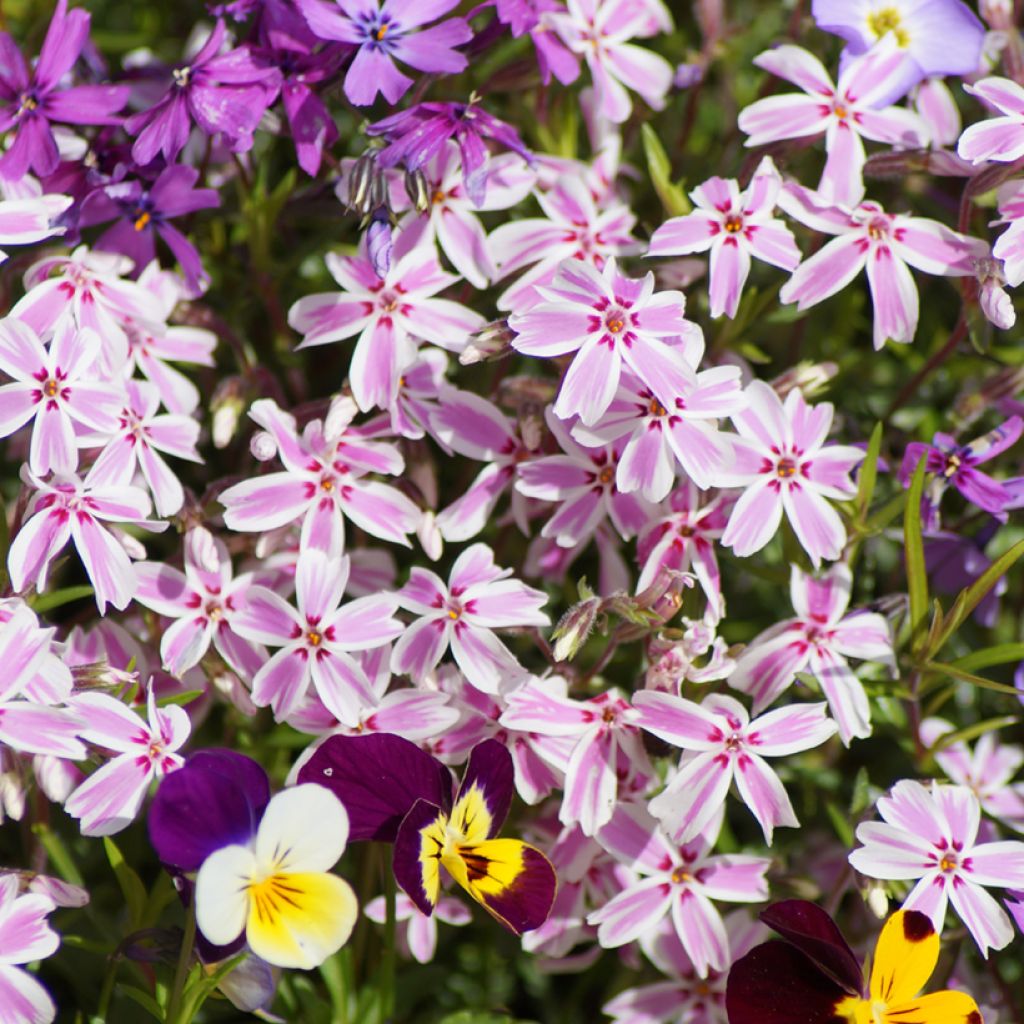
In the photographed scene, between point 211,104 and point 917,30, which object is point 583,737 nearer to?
point 211,104

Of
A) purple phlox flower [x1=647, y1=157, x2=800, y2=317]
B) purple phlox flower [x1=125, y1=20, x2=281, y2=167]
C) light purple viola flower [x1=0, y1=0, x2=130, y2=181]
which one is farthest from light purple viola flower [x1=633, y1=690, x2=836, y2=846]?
light purple viola flower [x1=0, y1=0, x2=130, y2=181]

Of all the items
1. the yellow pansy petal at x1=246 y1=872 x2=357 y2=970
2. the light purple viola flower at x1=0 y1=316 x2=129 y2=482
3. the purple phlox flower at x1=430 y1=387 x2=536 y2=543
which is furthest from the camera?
the purple phlox flower at x1=430 y1=387 x2=536 y2=543

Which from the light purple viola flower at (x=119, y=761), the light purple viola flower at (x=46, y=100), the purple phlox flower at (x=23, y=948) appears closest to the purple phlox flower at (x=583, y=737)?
the light purple viola flower at (x=119, y=761)

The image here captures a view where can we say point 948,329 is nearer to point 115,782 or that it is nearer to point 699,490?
point 699,490

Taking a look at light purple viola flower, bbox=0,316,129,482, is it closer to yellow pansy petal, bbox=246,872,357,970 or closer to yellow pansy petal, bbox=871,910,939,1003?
yellow pansy petal, bbox=246,872,357,970

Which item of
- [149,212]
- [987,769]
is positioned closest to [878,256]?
[987,769]

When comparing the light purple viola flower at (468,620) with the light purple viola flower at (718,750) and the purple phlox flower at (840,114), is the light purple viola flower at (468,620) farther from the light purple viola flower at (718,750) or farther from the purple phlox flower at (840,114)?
the purple phlox flower at (840,114)

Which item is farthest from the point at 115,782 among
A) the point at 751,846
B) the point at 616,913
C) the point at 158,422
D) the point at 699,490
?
the point at 751,846
